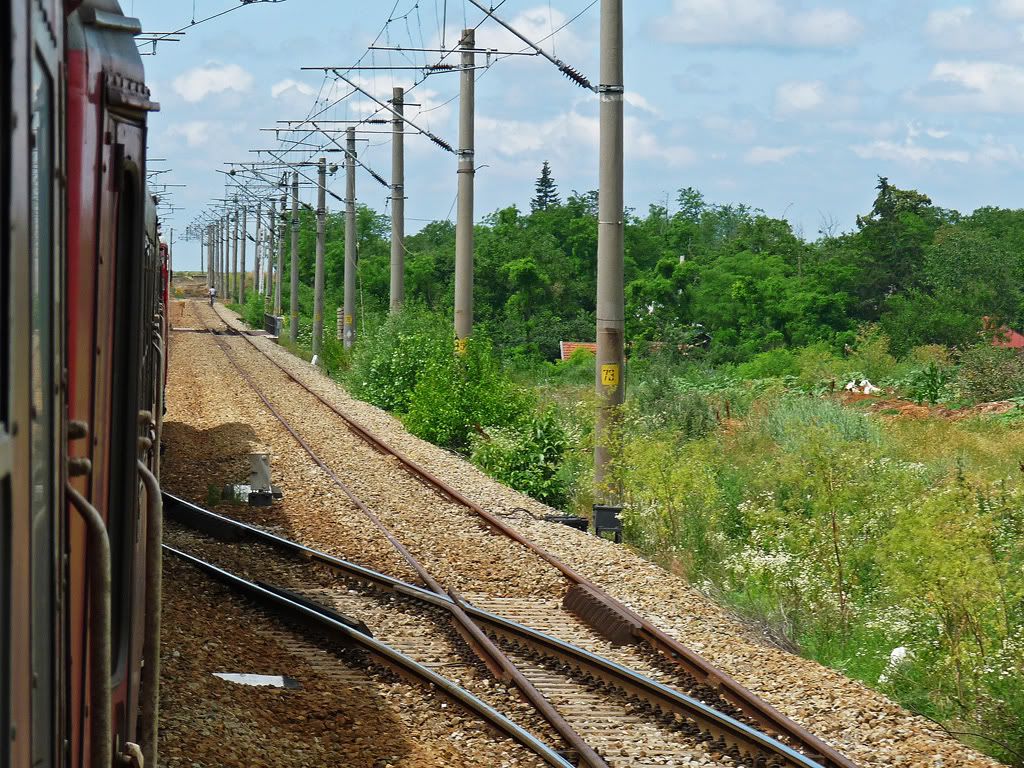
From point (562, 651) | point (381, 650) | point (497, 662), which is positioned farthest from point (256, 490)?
point (497, 662)

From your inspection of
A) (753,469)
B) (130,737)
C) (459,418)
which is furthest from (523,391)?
(130,737)

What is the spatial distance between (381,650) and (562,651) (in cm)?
128

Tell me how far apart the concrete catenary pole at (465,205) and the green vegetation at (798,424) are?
815 mm

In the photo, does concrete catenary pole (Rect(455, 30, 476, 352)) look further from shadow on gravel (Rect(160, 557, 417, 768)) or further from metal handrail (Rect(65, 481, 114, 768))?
metal handrail (Rect(65, 481, 114, 768))

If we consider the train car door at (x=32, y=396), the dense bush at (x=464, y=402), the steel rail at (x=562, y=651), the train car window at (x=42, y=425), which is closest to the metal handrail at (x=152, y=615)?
the train car door at (x=32, y=396)

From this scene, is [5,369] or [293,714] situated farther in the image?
[293,714]

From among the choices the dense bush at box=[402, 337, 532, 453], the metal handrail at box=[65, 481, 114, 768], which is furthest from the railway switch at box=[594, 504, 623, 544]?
the metal handrail at box=[65, 481, 114, 768]

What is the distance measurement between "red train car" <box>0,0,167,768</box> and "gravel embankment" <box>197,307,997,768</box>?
4.84 metres

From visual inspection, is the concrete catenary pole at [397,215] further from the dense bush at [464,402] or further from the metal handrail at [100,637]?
the metal handrail at [100,637]

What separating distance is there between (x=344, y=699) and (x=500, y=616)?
238 cm

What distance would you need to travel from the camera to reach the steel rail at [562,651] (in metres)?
7.40

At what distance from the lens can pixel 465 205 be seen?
83.6 ft

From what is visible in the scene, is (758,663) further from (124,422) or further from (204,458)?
(204,458)

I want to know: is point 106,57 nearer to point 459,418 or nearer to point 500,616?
point 500,616
